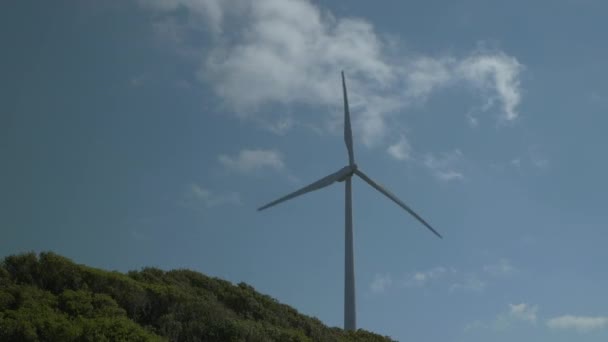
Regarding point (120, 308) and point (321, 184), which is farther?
point (321, 184)

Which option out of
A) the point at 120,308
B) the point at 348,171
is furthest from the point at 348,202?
the point at 120,308

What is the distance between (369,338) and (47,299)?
18307 millimetres

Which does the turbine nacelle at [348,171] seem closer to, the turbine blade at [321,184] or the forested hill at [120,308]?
→ the turbine blade at [321,184]

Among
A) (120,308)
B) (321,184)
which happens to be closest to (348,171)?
(321,184)

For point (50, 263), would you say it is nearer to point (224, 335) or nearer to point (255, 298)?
point (224, 335)

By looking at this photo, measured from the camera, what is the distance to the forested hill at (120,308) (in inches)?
1086

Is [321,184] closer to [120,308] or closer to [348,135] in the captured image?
[348,135]

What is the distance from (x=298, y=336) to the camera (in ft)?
116

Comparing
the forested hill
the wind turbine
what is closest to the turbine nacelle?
the wind turbine

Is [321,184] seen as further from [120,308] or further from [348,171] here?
[120,308]

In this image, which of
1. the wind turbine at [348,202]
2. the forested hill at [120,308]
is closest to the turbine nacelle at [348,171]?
the wind turbine at [348,202]

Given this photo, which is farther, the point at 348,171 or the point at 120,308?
the point at 348,171

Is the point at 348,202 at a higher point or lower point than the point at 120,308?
higher

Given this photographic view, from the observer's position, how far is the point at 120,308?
3134cm
